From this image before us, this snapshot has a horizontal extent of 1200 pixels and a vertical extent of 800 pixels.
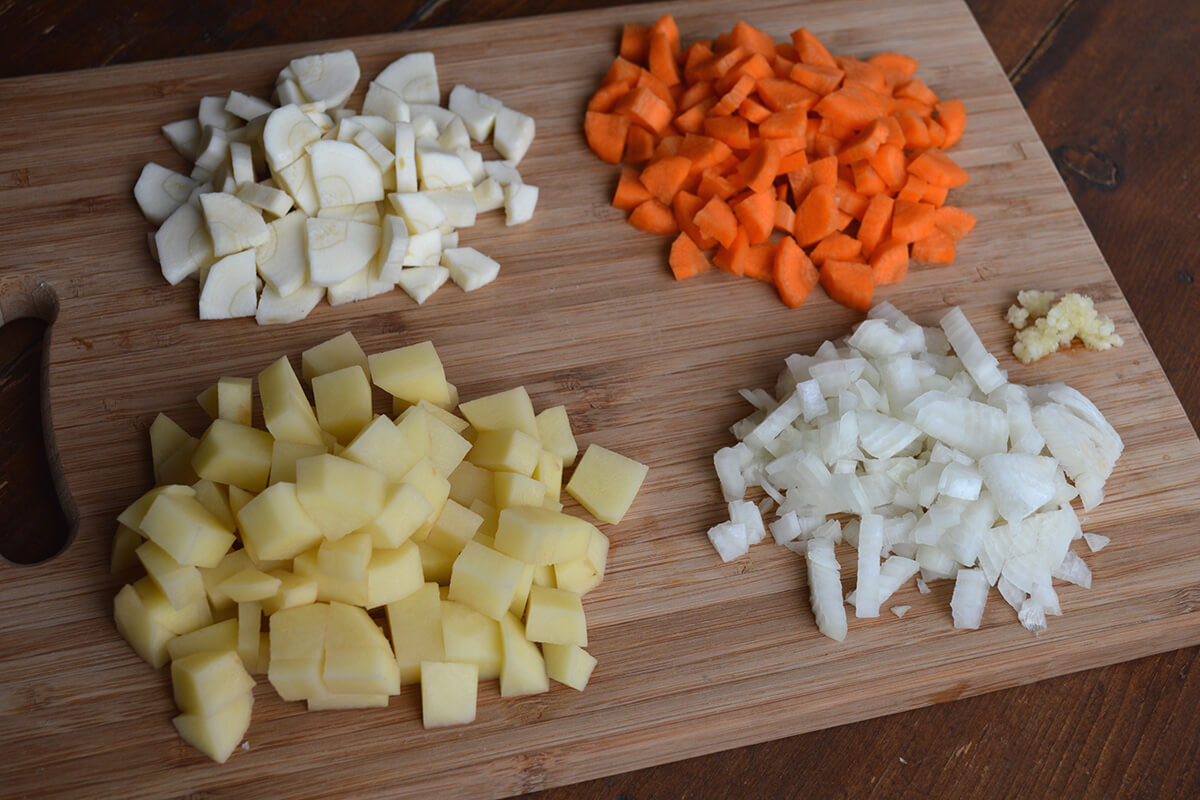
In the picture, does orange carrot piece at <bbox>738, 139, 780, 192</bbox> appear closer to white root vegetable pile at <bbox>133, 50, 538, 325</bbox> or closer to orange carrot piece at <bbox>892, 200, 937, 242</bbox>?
orange carrot piece at <bbox>892, 200, 937, 242</bbox>

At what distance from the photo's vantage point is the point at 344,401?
2004 millimetres

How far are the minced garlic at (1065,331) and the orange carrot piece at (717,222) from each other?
0.73 metres

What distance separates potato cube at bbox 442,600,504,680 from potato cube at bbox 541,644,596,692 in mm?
98

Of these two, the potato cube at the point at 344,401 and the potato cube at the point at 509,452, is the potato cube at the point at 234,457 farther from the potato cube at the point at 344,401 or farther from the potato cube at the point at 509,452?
the potato cube at the point at 509,452

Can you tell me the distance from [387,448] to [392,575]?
24 centimetres

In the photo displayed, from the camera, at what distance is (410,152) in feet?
7.75

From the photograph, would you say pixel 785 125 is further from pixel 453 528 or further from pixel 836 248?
pixel 453 528

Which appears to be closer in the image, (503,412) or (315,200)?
(503,412)

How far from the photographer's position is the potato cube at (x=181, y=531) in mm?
1801

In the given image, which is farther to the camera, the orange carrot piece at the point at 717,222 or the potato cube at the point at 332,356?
the orange carrot piece at the point at 717,222

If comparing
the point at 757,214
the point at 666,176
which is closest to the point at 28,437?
the point at 666,176

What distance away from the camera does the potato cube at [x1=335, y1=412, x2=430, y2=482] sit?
6.11 feet

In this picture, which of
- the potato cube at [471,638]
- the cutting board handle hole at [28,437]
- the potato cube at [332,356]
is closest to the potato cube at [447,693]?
the potato cube at [471,638]

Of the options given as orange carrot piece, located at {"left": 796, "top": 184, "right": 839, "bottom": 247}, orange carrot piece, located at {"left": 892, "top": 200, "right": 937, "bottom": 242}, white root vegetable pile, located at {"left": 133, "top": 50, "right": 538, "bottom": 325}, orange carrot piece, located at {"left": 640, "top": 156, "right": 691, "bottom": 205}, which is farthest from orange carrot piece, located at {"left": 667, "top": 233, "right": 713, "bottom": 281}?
orange carrot piece, located at {"left": 892, "top": 200, "right": 937, "bottom": 242}
